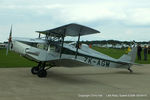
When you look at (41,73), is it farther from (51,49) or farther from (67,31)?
(67,31)

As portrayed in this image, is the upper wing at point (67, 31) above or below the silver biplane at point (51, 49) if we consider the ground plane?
above

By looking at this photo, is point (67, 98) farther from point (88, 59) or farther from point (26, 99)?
point (88, 59)

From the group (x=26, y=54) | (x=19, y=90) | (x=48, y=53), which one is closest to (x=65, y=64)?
(x=48, y=53)

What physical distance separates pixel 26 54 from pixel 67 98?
450 centimetres

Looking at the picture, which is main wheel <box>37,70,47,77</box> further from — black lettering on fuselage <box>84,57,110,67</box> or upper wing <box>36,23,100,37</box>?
black lettering on fuselage <box>84,57,110,67</box>

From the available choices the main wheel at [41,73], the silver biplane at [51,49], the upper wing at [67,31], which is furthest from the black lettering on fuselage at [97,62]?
the main wheel at [41,73]

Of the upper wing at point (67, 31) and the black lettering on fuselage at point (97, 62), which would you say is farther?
the black lettering on fuselage at point (97, 62)

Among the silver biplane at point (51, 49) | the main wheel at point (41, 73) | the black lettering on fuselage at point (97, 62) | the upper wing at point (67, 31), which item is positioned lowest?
the main wheel at point (41, 73)

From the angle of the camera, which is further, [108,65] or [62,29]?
[108,65]

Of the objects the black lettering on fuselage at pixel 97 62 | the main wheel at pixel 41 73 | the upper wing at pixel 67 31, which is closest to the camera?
the upper wing at pixel 67 31

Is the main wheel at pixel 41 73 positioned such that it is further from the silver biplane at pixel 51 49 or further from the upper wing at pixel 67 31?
the upper wing at pixel 67 31

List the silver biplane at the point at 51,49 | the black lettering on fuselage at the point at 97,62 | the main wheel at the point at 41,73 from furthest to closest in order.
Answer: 1. the black lettering on fuselage at the point at 97,62
2. the main wheel at the point at 41,73
3. the silver biplane at the point at 51,49

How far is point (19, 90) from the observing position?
7.30 meters

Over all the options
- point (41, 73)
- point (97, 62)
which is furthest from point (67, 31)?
point (97, 62)
